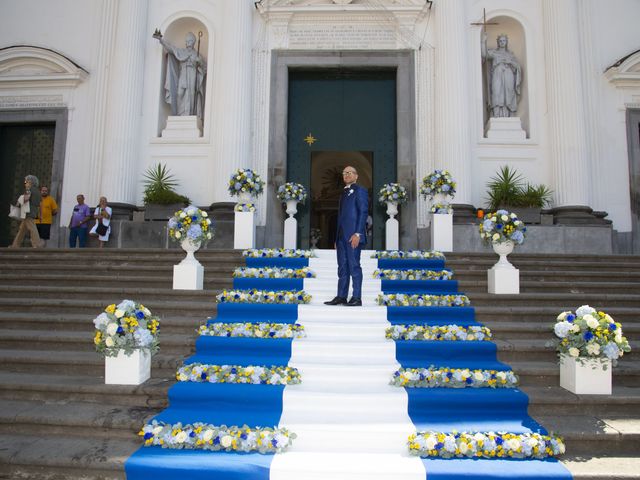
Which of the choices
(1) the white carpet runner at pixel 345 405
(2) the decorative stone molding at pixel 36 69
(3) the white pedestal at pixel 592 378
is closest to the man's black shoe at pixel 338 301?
(1) the white carpet runner at pixel 345 405

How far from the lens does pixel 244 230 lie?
8.71 meters

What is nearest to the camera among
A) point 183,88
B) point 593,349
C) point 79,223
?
point 593,349

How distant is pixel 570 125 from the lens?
10.5 m

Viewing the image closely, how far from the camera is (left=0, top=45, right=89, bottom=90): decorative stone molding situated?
11.5m

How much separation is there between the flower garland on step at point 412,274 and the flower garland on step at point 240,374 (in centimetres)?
290

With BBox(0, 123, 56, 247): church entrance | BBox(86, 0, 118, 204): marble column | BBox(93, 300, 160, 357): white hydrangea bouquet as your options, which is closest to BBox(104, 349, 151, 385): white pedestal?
BBox(93, 300, 160, 357): white hydrangea bouquet

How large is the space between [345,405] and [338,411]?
0.32 ft

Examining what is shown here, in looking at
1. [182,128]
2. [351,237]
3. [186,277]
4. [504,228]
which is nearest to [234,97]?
[182,128]

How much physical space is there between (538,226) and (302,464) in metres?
8.26

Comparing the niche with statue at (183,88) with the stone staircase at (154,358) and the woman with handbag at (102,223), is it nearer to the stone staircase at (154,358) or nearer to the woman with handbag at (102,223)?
the woman with handbag at (102,223)

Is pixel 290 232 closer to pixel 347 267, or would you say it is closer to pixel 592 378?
pixel 347 267

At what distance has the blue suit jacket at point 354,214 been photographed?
19.4ft

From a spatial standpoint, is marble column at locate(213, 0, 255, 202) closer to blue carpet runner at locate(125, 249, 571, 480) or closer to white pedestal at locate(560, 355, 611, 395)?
blue carpet runner at locate(125, 249, 571, 480)

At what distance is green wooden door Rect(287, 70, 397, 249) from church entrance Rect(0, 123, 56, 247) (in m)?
6.21
